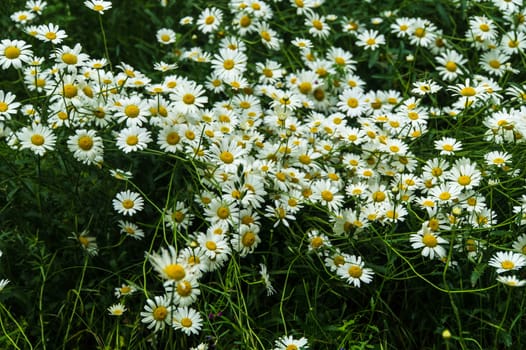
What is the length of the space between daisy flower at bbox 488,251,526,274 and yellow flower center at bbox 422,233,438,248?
0.68 feet

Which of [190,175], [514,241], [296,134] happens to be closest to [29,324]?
[190,175]

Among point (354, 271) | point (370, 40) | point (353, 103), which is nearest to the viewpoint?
point (354, 271)

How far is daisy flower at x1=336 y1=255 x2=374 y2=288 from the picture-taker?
2744mm

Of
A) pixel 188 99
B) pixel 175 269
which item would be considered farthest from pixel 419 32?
pixel 175 269

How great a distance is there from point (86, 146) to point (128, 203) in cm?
27

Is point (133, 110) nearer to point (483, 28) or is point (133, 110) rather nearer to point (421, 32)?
point (421, 32)

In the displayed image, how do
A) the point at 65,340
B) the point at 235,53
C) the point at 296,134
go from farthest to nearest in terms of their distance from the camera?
the point at 235,53 → the point at 296,134 → the point at 65,340

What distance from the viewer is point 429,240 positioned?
2705 millimetres

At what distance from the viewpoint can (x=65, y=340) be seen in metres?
2.71

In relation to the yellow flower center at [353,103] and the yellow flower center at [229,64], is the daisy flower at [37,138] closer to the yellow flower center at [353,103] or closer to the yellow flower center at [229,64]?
the yellow flower center at [229,64]

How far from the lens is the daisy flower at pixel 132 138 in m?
2.84

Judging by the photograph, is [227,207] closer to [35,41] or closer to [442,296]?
[442,296]

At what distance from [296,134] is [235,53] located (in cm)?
54

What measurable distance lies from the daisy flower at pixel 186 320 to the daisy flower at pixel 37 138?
2.59 ft
